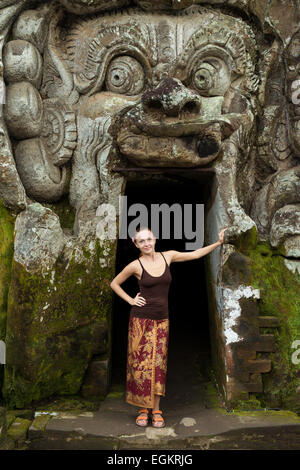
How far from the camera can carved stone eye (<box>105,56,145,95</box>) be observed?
4.50 meters

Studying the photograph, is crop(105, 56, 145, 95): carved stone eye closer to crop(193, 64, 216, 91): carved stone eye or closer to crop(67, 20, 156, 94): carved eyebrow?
crop(67, 20, 156, 94): carved eyebrow

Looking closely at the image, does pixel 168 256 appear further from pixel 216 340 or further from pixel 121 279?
pixel 216 340

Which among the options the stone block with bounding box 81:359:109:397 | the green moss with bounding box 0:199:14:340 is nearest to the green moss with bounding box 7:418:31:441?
the stone block with bounding box 81:359:109:397

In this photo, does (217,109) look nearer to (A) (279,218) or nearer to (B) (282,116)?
(B) (282,116)

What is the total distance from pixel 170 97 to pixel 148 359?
2.16 meters

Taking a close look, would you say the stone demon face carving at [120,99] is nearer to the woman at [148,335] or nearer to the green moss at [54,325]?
the green moss at [54,325]

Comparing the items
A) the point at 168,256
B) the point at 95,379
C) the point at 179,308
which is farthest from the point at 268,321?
the point at 179,308

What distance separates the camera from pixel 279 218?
14.6 ft

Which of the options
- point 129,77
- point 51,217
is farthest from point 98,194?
point 129,77

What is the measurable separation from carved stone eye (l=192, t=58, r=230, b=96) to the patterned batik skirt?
7.21 ft

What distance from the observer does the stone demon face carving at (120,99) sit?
14.2 ft

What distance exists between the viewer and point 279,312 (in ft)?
13.6

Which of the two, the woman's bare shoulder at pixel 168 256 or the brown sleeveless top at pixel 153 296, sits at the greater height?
the woman's bare shoulder at pixel 168 256

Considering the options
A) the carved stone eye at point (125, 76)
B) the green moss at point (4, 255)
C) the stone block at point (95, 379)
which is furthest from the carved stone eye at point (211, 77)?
the stone block at point (95, 379)
